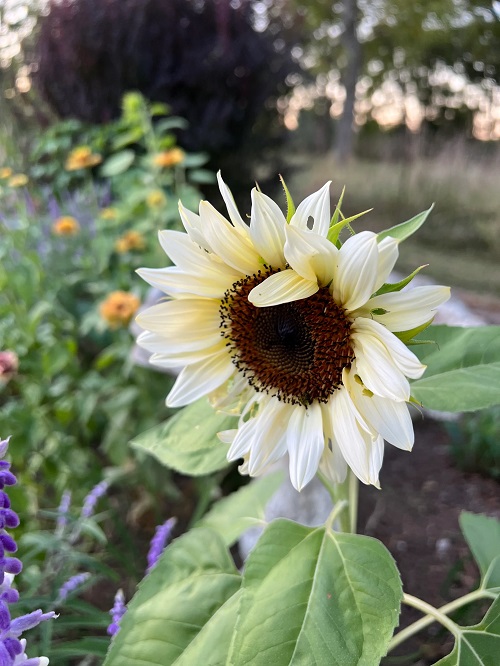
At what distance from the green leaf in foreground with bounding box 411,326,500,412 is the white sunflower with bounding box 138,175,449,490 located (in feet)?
0.39

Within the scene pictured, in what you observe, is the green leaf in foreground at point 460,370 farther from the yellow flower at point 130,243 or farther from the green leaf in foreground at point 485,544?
the yellow flower at point 130,243

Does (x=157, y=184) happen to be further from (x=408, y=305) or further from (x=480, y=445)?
(x=408, y=305)

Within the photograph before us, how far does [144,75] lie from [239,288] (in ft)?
12.0

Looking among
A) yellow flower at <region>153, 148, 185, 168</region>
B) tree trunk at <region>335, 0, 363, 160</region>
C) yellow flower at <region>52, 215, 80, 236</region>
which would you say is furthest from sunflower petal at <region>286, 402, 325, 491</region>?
tree trunk at <region>335, 0, 363, 160</region>

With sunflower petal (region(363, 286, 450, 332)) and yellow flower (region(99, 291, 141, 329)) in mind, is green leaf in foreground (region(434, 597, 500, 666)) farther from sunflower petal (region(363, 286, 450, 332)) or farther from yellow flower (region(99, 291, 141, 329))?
yellow flower (region(99, 291, 141, 329))

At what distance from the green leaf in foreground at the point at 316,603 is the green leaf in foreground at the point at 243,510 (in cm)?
27

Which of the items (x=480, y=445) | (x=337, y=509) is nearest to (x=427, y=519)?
(x=480, y=445)

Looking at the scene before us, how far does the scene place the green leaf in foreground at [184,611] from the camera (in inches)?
27.7

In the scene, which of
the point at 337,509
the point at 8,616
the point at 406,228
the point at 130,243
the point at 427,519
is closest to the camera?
the point at 8,616

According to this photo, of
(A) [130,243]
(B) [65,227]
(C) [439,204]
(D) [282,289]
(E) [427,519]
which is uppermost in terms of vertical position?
(D) [282,289]

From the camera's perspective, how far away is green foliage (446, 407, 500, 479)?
2.06m

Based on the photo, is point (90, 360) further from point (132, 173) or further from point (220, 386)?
point (220, 386)

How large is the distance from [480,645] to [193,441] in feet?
1.32

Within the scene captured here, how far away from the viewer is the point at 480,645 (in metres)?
0.69
